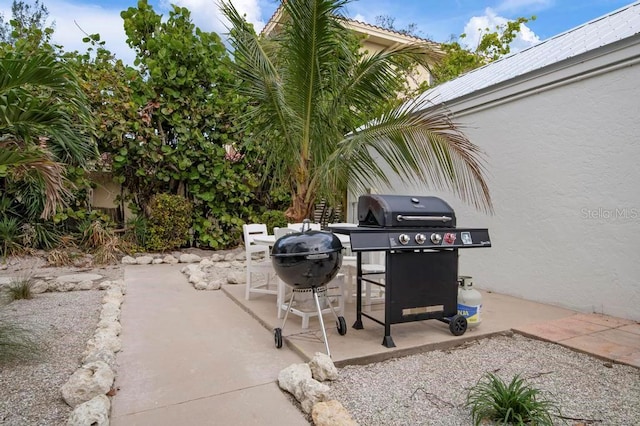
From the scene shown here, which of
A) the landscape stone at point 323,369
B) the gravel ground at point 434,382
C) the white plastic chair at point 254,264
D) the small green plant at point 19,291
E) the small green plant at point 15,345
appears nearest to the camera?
the gravel ground at point 434,382

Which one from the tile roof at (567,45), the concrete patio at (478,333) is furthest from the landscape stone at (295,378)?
the tile roof at (567,45)

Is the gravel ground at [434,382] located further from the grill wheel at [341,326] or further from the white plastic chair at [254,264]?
the white plastic chair at [254,264]

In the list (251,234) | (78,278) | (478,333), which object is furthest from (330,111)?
(78,278)

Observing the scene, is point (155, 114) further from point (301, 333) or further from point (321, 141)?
point (301, 333)

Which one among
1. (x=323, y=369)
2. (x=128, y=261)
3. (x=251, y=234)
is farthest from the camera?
(x=128, y=261)

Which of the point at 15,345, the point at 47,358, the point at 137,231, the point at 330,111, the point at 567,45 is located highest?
the point at 567,45

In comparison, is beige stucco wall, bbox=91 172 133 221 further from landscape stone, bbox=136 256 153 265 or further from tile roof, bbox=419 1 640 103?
tile roof, bbox=419 1 640 103

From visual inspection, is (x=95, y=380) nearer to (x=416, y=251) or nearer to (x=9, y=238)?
(x=416, y=251)

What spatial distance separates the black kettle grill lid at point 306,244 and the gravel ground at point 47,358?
174 cm

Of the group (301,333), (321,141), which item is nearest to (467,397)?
(301,333)

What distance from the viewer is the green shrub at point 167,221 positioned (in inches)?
332

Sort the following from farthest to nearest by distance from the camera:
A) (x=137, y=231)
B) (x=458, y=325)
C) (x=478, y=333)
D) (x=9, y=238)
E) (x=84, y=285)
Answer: (x=137, y=231)
(x=9, y=238)
(x=84, y=285)
(x=478, y=333)
(x=458, y=325)

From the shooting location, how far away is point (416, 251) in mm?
3584

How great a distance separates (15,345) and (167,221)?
5.43 m
